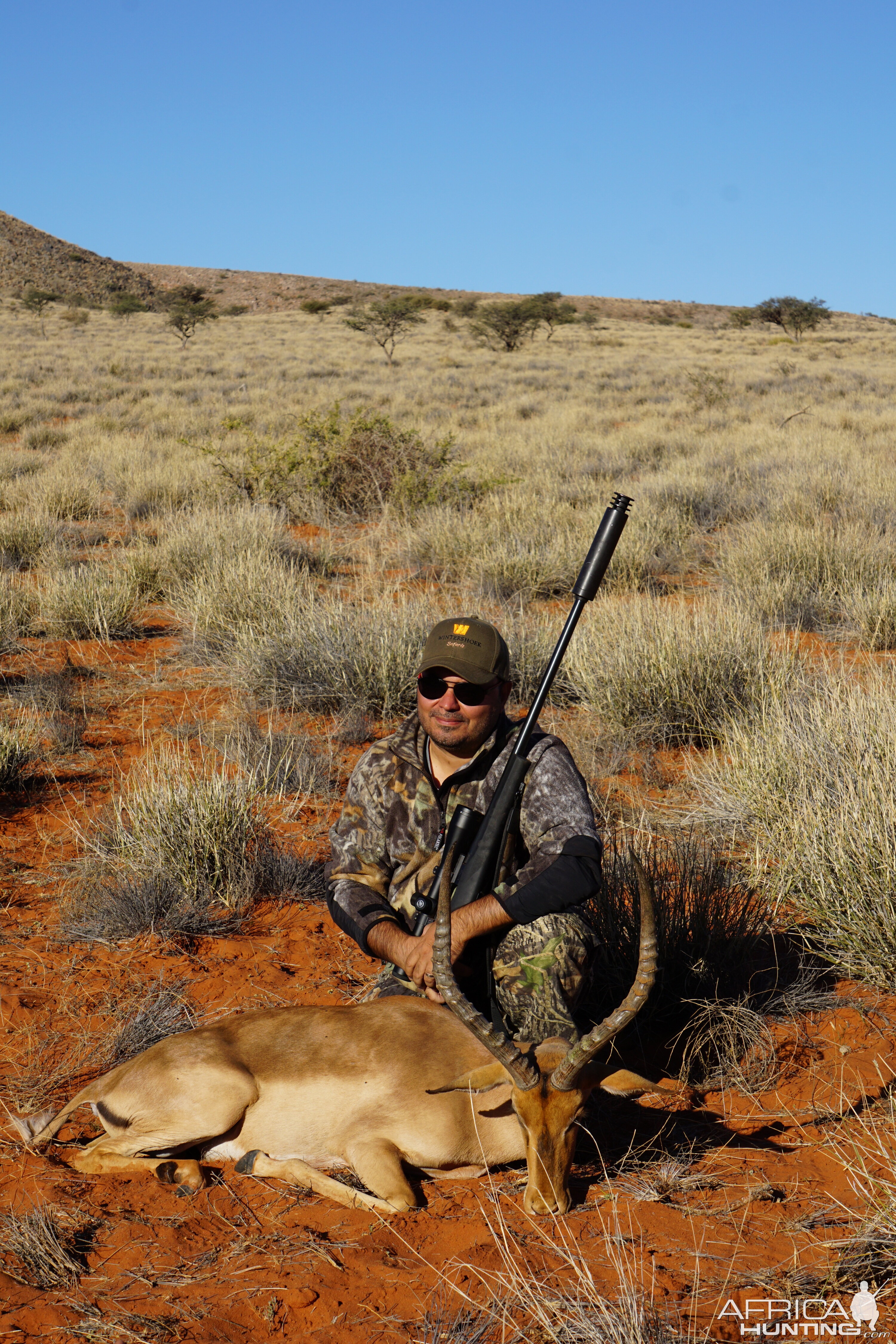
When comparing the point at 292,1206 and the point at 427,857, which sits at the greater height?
the point at 427,857

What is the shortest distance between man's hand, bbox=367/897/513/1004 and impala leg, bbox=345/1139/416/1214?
19.1 inches

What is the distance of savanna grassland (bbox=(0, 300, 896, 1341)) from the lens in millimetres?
2504

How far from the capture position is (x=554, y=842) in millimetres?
3250

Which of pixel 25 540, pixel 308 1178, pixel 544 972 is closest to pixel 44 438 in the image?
pixel 25 540

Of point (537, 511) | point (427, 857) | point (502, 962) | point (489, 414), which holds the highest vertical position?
point (489, 414)

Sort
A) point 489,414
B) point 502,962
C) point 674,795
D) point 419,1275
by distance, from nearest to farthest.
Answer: point 419,1275, point 502,962, point 674,795, point 489,414

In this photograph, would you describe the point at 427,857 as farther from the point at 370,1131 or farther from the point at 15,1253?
the point at 15,1253

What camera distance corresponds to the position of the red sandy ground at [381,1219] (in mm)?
2377

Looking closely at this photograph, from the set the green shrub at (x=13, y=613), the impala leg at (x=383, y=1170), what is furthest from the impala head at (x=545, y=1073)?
the green shrub at (x=13, y=613)

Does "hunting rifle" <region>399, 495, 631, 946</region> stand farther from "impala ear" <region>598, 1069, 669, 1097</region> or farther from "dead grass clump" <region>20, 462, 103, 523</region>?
"dead grass clump" <region>20, 462, 103, 523</region>

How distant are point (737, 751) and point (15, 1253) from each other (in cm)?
426

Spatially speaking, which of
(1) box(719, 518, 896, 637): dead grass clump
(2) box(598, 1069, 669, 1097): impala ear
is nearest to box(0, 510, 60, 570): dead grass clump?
(1) box(719, 518, 896, 637): dead grass clump

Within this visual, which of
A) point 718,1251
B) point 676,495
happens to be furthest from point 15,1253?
point 676,495

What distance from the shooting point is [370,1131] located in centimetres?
289
